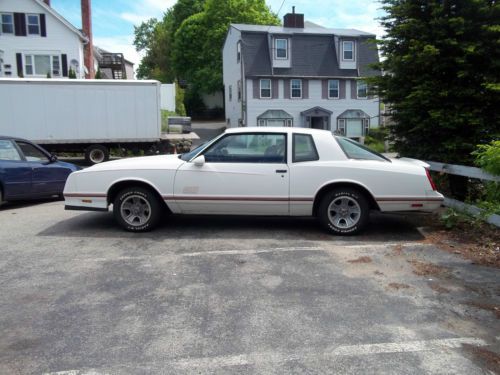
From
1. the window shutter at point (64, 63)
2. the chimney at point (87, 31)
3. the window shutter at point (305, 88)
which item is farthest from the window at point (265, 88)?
the window shutter at point (64, 63)

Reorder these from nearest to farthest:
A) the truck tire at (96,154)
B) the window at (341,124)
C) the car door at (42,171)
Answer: the car door at (42,171), the truck tire at (96,154), the window at (341,124)

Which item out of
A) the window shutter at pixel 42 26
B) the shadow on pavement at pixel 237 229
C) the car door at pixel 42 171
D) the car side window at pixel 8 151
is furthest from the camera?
the window shutter at pixel 42 26

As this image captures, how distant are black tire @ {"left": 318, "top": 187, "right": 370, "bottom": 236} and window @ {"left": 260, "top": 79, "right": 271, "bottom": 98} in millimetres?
29520

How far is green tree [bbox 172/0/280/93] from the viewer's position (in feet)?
160

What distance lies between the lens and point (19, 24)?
29.9 m

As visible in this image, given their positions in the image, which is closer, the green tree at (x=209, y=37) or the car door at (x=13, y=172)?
Result: the car door at (x=13, y=172)

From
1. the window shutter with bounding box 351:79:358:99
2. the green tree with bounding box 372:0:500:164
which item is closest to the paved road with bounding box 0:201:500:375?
the green tree with bounding box 372:0:500:164

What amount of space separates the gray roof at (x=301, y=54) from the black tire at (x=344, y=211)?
2923cm

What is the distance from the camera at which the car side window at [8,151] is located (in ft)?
30.5

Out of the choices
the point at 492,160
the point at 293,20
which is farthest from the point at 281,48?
the point at 492,160

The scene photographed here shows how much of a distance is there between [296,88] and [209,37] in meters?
19.4

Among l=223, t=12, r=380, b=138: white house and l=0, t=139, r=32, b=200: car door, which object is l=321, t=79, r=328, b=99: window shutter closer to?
l=223, t=12, r=380, b=138: white house

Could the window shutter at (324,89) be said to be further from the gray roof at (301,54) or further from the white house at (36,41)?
the white house at (36,41)

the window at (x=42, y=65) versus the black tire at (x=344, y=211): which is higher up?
the window at (x=42, y=65)
